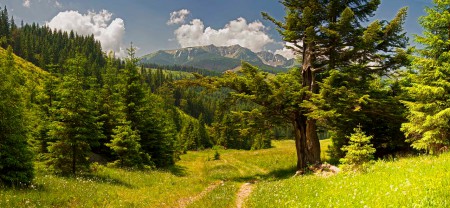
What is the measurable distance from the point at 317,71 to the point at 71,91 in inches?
770

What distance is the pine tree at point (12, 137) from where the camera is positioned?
12.6 metres

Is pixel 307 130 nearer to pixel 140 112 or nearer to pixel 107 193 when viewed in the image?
pixel 107 193

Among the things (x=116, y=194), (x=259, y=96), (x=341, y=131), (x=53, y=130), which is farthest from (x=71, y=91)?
(x=341, y=131)

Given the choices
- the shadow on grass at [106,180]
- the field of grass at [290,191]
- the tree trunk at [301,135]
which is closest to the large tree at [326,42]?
the tree trunk at [301,135]

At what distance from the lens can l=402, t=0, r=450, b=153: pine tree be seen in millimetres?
14195

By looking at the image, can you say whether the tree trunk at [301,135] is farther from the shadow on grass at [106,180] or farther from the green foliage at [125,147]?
the green foliage at [125,147]

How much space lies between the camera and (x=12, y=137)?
1277 centimetres

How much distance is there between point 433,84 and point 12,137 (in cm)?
2059

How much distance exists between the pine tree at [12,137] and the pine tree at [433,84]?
62.5 feet

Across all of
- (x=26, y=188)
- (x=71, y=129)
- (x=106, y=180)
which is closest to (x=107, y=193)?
(x=26, y=188)

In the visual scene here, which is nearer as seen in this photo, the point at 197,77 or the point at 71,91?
the point at 71,91

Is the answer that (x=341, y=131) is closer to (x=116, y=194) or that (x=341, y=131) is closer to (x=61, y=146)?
(x=116, y=194)

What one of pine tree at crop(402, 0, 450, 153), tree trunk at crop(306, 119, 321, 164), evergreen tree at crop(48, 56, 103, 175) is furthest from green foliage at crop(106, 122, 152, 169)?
pine tree at crop(402, 0, 450, 153)

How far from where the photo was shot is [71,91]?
62.0 feet
